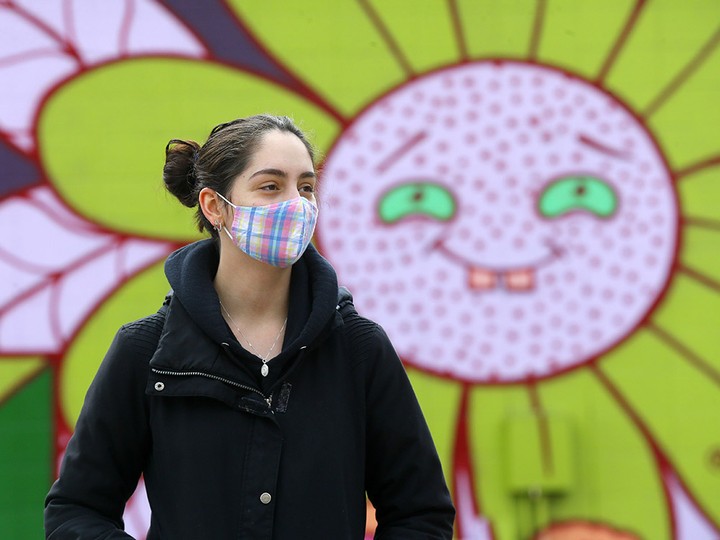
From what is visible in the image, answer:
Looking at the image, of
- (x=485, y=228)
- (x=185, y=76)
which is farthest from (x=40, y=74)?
(x=485, y=228)

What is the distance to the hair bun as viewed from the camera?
181cm

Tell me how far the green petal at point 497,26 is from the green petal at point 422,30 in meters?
0.06

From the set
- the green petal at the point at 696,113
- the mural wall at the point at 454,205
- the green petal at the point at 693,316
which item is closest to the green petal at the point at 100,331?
the mural wall at the point at 454,205

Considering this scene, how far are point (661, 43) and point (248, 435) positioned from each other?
8.75ft

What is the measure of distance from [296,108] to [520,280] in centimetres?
99

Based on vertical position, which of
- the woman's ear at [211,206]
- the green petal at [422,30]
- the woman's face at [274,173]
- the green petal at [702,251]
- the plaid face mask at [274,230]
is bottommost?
the plaid face mask at [274,230]

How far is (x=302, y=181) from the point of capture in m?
1.66

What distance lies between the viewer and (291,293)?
167cm

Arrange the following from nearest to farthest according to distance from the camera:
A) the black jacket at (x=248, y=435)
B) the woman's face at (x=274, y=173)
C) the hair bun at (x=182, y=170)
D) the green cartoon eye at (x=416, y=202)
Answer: the black jacket at (x=248, y=435) < the woman's face at (x=274, y=173) < the hair bun at (x=182, y=170) < the green cartoon eye at (x=416, y=202)

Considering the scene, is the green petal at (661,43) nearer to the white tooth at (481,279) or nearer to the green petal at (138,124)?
the white tooth at (481,279)

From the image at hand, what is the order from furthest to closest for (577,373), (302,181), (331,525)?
(577,373), (302,181), (331,525)

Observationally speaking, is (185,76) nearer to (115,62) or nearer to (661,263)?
(115,62)

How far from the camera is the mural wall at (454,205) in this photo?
11.7ft

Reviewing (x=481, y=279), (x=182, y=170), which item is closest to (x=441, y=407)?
(x=481, y=279)
